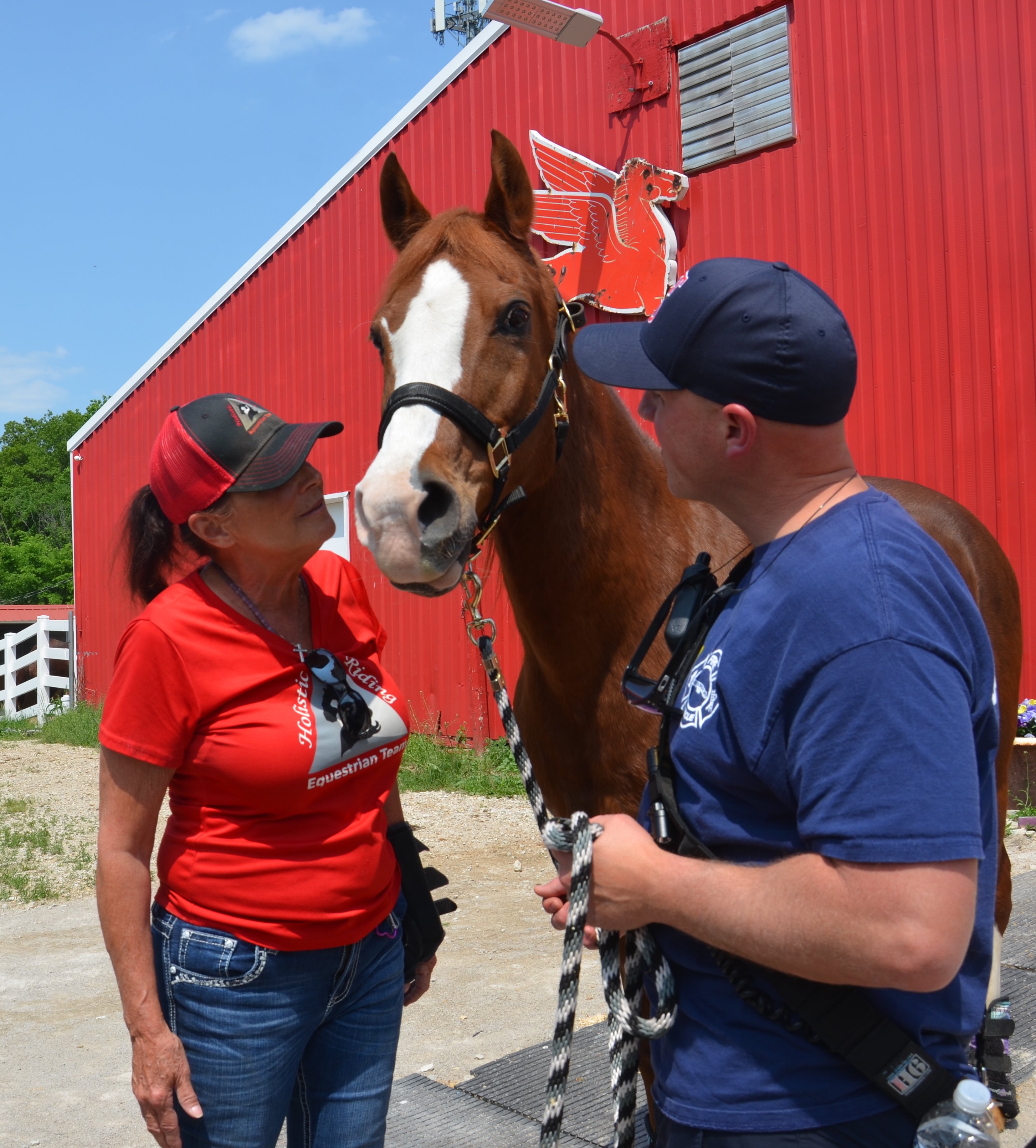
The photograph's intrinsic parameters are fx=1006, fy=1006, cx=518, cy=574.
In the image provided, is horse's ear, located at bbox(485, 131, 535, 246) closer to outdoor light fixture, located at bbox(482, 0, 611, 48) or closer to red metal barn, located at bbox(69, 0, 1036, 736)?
red metal barn, located at bbox(69, 0, 1036, 736)

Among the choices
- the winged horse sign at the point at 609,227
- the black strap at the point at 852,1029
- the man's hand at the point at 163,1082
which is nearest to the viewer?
the black strap at the point at 852,1029

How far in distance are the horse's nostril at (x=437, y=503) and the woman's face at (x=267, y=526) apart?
0.68ft

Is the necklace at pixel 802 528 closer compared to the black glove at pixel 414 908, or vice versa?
the necklace at pixel 802 528

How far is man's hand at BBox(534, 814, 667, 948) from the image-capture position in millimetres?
1131

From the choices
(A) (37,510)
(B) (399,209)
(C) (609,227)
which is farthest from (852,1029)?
(A) (37,510)

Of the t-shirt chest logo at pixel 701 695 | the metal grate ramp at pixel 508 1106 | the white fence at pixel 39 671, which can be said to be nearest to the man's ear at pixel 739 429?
the t-shirt chest logo at pixel 701 695

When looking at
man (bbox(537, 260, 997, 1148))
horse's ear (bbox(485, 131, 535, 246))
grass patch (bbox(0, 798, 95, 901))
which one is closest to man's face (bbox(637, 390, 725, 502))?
man (bbox(537, 260, 997, 1148))

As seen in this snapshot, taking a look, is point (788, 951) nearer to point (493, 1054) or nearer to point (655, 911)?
point (655, 911)

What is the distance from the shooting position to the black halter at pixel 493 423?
2.19 metres

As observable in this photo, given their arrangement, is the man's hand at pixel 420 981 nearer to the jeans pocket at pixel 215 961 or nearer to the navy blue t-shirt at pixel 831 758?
the jeans pocket at pixel 215 961

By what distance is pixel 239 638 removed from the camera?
1913mm

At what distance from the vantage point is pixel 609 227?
→ 28.6 ft

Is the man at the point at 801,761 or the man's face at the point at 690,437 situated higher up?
the man's face at the point at 690,437

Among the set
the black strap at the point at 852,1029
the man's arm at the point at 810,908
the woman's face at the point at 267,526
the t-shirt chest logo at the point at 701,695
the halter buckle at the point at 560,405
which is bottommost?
the black strap at the point at 852,1029
